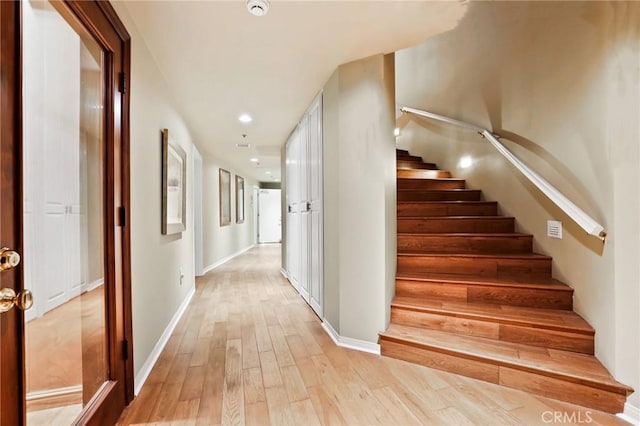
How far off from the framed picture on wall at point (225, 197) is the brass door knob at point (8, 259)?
5190 mm

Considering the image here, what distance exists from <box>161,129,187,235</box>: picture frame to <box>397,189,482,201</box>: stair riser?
2305 millimetres

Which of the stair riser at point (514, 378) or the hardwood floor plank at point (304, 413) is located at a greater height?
the stair riser at point (514, 378)

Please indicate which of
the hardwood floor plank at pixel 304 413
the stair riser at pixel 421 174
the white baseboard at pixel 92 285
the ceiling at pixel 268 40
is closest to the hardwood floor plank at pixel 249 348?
the hardwood floor plank at pixel 304 413

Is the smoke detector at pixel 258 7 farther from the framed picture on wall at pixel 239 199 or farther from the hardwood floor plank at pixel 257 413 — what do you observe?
the framed picture on wall at pixel 239 199

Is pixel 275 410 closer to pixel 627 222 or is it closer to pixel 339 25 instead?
pixel 627 222

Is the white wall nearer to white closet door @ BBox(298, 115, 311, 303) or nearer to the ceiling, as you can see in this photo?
the ceiling

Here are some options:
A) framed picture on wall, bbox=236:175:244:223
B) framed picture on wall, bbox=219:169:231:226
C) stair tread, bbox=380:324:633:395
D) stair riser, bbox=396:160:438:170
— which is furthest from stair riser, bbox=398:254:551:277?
framed picture on wall, bbox=236:175:244:223

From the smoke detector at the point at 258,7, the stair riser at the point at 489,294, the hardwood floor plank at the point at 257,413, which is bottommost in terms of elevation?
the hardwood floor plank at the point at 257,413

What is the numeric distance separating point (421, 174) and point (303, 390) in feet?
9.37

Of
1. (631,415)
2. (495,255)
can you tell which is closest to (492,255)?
(495,255)

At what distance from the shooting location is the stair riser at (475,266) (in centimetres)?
234

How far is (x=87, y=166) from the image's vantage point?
142cm

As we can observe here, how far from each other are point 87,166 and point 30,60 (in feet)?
1.64

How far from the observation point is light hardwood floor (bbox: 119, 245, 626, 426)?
1474 millimetres
